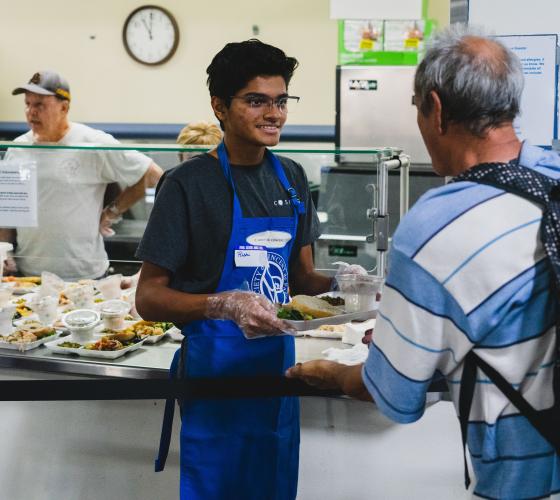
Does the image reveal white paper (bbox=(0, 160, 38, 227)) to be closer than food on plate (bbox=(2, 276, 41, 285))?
Yes

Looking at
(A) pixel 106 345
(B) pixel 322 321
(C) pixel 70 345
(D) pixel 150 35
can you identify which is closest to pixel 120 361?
(A) pixel 106 345

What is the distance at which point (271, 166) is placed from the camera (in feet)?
8.16

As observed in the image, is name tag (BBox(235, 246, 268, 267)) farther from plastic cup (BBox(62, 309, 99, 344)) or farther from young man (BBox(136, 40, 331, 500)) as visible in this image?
plastic cup (BBox(62, 309, 99, 344))

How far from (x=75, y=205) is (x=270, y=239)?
146cm

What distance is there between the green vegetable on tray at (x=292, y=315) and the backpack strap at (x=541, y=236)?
696 mm

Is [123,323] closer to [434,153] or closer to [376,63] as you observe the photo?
[434,153]

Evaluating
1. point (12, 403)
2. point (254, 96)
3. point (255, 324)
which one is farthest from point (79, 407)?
point (254, 96)

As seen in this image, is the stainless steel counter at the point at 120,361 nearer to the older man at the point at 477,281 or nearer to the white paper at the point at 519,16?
the white paper at the point at 519,16

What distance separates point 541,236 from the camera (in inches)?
58.5

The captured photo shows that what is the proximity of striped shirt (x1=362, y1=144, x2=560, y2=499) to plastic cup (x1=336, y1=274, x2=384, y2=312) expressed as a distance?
2.54ft

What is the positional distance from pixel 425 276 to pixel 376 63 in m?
4.46

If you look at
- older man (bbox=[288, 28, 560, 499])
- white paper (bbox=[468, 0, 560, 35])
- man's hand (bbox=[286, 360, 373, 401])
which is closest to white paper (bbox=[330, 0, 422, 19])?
white paper (bbox=[468, 0, 560, 35])

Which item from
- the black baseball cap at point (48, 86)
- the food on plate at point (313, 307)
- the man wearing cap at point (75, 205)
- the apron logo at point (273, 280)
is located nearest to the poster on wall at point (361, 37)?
the black baseball cap at point (48, 86)

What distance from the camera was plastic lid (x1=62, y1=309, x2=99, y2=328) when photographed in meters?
3.09
